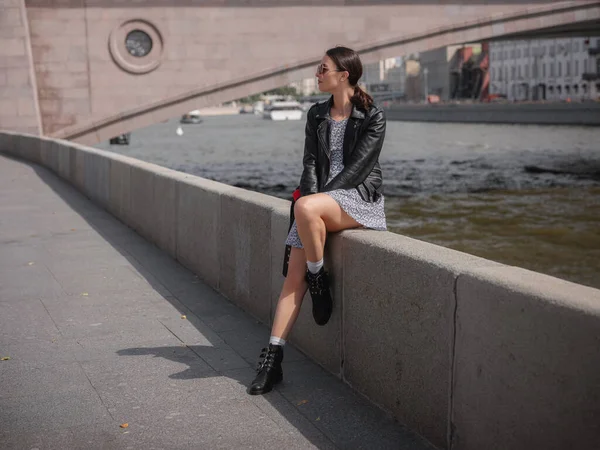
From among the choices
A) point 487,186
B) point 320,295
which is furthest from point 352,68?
point 487,186

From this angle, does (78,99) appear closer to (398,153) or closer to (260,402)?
(398,153)

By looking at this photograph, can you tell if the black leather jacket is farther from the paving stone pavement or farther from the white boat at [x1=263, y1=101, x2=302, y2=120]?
the white boat at [x1=263, y1=101, x2=302, y2=120]

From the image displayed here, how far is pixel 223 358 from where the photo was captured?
5070mm

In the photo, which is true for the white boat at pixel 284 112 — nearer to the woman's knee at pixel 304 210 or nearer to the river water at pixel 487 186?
the river water at pixel 487 186

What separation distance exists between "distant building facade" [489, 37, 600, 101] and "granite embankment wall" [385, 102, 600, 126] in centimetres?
940

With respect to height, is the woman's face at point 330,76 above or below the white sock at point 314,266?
above

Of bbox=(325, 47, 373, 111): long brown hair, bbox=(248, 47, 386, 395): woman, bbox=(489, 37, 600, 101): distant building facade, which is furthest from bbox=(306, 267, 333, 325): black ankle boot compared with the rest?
bbox=(489, 37, 600, 101): distant building facade

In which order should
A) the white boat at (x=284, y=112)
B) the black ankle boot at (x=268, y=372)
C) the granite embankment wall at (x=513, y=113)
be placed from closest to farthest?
1. the black ankle boot at (x=268, y=372)
2. the granite embankment wall at (x=513, y=113)
3. the white boat at (x=284, y=112)

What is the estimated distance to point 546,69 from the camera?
9006 centimetres

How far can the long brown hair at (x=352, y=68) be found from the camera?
471 cm

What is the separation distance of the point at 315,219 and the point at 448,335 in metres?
1.09

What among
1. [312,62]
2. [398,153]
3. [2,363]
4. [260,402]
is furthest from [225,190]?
[398,153]

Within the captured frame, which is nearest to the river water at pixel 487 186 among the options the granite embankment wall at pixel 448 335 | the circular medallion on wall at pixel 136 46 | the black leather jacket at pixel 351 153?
the circular medallion on wall at pixel 136 46

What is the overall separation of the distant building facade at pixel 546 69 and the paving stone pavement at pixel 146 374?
220 ft
